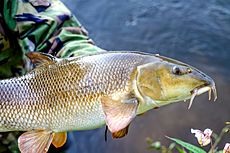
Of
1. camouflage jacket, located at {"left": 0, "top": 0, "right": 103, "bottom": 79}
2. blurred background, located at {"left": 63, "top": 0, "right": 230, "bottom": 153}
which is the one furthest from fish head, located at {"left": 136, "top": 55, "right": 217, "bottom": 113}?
blurred background, located at {"left": 63, "top": 0, "right": 230, "bottom": 153}

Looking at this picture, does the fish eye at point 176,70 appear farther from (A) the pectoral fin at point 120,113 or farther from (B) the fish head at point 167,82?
(A) the pectoral fin at point 120,113

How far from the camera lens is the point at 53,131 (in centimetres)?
179

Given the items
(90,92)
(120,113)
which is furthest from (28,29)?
(120,113)

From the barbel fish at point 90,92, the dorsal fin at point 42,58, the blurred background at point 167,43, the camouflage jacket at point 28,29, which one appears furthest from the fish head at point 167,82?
the blurred background at point 167,43

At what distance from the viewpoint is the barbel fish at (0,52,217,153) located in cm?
162

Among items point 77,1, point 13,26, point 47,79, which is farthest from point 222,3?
point 47,79

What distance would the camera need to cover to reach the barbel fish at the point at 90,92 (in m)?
1.62

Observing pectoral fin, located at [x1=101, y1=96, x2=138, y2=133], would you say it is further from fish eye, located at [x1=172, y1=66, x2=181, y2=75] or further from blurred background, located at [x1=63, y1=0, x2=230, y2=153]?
blurred background, located at [x1=63, y1=0, x2=230, y2=153]

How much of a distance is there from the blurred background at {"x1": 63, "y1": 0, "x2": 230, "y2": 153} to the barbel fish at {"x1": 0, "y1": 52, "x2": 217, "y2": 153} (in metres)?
1.66

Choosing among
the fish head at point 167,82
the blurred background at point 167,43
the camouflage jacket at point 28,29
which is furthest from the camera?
the blurred background at point 167,43

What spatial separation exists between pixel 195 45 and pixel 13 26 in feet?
5.93

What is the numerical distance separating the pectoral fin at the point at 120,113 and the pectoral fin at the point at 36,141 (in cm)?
26

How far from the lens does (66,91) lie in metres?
1.75

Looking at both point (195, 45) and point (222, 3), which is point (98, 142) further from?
point (222, 3)
